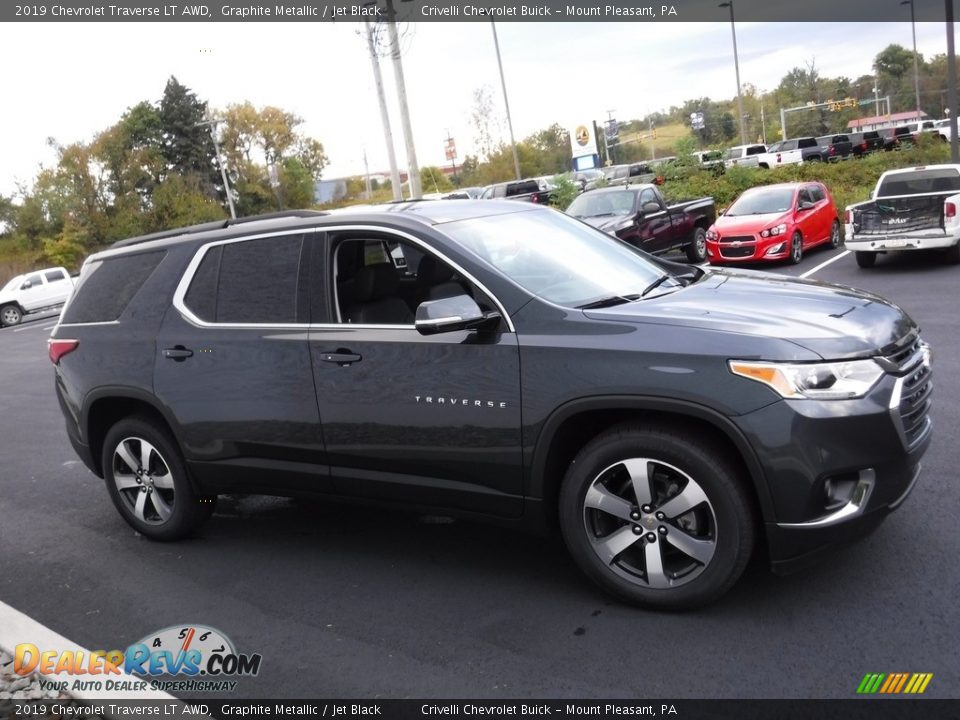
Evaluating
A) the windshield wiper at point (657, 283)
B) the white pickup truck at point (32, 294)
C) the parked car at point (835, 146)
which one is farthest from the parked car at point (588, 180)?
the windshield wiper at point (657, 283)

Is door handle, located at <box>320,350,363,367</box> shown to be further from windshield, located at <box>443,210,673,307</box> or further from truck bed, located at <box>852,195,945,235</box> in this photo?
truck bed, located at <box>852,195,945,235</box>

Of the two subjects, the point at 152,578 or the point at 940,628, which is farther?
the point at 152,578

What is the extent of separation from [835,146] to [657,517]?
4269 centimetres

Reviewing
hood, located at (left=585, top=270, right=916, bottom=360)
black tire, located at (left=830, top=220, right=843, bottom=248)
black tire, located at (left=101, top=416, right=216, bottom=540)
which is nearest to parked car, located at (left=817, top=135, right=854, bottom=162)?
black tire, located at (left=830, top=220, right=843, bottom=248)

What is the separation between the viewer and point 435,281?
484 cm

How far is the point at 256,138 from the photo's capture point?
7538 cm

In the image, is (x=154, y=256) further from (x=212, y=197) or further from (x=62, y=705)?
(x=212, y=197)

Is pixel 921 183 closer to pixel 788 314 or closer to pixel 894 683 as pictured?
pixel 788 314

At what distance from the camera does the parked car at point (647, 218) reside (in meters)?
17.1

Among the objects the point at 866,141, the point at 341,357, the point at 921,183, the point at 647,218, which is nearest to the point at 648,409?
the point at 341,357

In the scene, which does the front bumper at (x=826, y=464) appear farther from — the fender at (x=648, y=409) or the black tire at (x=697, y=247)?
the black tire at (x=697, y=247)

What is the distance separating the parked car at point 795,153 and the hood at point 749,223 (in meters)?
25.8

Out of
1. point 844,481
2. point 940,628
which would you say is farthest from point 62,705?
point 940,628

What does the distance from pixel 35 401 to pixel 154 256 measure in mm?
8002
